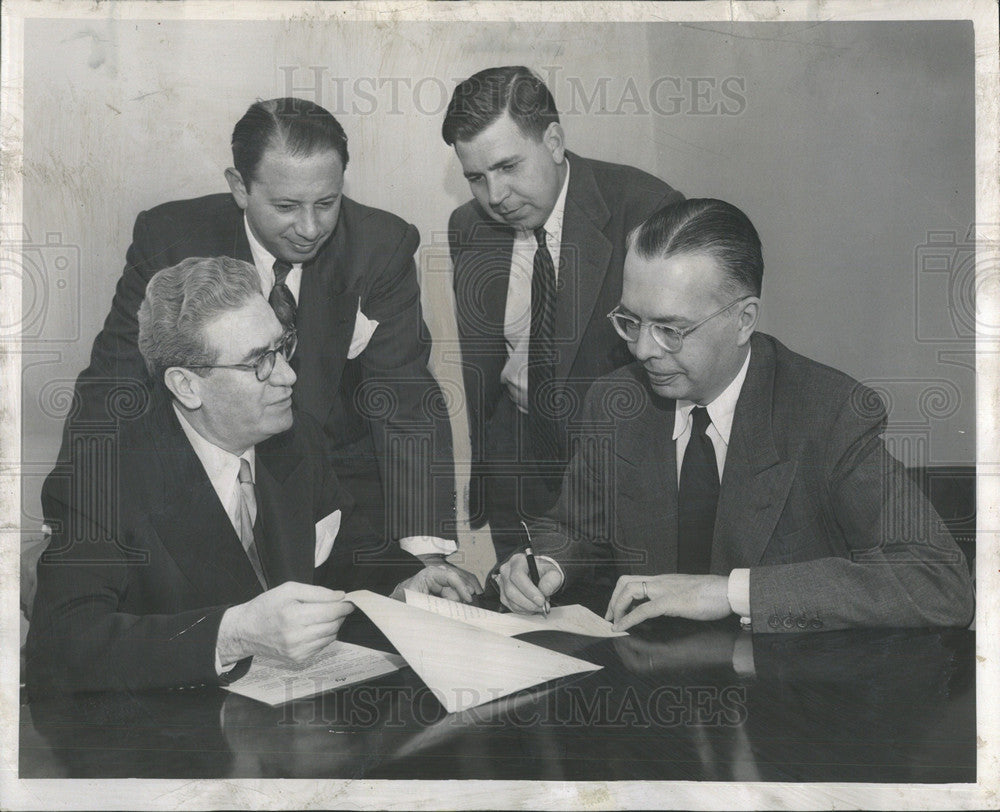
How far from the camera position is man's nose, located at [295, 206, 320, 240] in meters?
3.24

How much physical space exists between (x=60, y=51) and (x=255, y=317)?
1152 millimetres

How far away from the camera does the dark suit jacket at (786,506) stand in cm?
310

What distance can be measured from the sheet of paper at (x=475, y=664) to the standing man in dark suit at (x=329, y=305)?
0.28 metres

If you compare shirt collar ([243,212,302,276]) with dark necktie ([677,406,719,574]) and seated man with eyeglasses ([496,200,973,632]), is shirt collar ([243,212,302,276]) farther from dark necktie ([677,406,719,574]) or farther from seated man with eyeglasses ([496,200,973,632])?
dark necktie ([677,406,719,574])

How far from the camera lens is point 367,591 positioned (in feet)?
10.6

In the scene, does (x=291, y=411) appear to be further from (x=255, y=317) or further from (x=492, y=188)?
(x=492, y=188)

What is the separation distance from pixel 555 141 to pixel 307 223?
2.75ft

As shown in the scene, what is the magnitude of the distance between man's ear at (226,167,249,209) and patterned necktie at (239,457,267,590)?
83cm

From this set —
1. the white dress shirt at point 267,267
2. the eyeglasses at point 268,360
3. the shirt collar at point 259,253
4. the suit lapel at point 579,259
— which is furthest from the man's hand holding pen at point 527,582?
the shirt collar at point 259,253

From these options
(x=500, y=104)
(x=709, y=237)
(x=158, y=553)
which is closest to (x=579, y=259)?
(x=709, y=237)

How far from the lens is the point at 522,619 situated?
314 centimetres

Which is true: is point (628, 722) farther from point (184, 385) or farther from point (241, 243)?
point (241, 243)

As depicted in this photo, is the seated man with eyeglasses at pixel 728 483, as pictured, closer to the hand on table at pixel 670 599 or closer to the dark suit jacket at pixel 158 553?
the hand on table at pixel 670 599

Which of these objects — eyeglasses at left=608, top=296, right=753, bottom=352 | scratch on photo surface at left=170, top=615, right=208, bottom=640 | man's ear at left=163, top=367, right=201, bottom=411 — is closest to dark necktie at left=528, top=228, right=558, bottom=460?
eyeglasses at left=608, top=296, right=753, bottom=352
